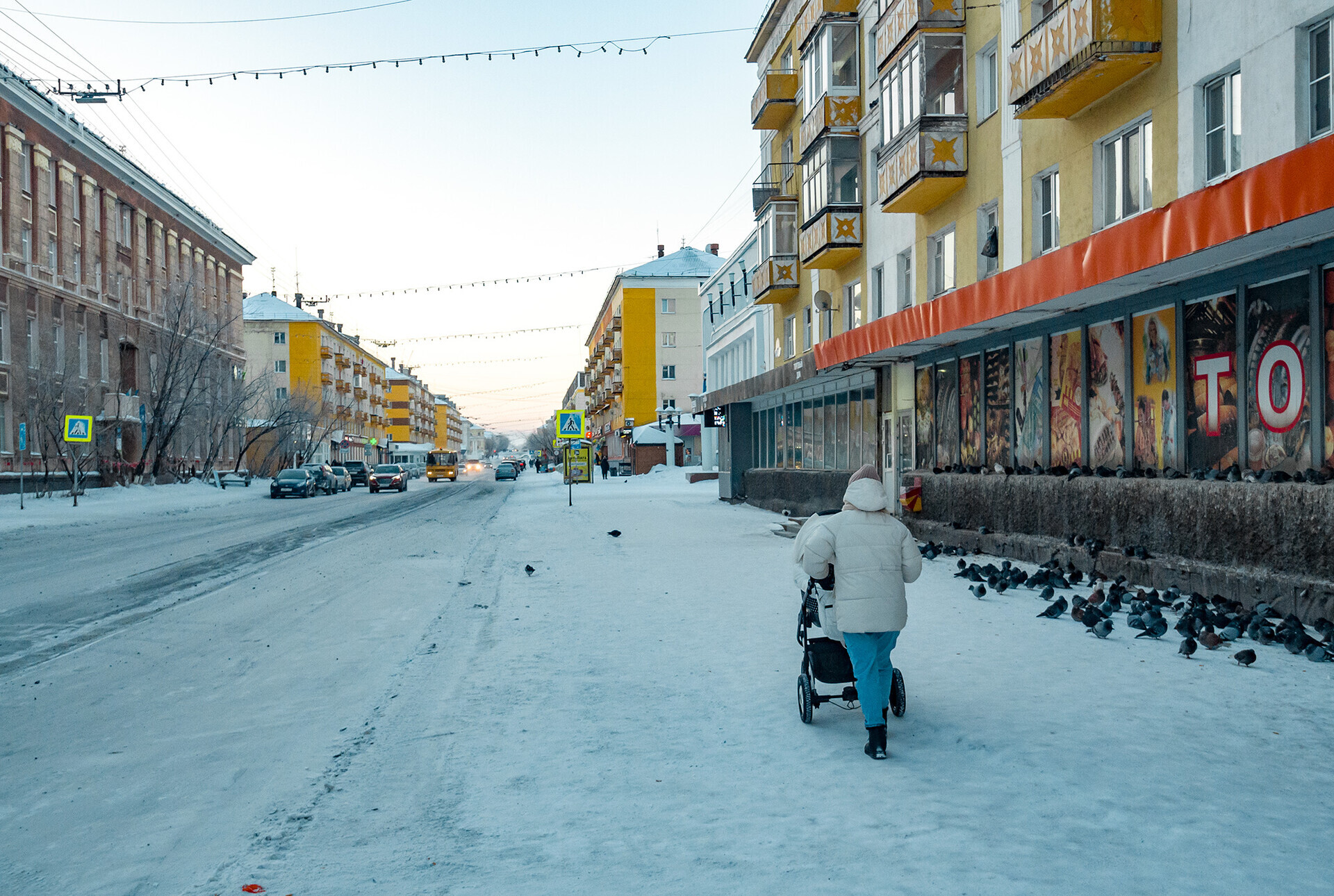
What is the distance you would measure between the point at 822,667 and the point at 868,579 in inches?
28.9

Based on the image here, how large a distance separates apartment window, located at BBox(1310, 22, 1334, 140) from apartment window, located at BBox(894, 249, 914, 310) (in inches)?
418

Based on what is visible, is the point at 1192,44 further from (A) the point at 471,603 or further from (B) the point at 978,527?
(A) the point at 471,603

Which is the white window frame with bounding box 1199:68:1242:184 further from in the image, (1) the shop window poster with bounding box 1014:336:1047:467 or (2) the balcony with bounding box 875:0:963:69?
(2) the balcony with bounding box 875:0:963:69

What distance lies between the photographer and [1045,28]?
12500 mm

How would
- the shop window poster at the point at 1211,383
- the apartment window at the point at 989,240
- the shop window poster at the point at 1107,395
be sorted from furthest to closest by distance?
the apartment window at the point at 989,240
the shop window poster at the point at 1107,395
the shop window poster at the point at 1211,383

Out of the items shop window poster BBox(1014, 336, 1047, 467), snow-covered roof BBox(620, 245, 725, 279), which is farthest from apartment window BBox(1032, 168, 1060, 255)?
snow-covered roof BBox(620, 245, 725, 279)

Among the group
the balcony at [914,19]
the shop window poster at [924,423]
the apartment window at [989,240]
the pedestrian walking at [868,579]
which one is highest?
the balcony at [914,19]

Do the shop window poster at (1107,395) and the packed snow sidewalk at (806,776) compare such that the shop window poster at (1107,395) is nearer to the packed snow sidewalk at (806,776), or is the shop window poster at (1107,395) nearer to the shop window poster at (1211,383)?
the shop window poster at (1211,383)

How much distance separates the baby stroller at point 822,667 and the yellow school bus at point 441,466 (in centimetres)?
6874

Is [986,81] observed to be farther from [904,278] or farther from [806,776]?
[806,776]

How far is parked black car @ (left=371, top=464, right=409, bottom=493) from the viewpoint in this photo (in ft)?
171

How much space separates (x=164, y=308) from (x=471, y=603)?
127ft

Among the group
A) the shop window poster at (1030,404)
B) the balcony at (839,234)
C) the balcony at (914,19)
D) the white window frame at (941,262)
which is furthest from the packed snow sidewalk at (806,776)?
the balcony at (839,234)

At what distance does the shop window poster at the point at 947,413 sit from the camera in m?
17.0
